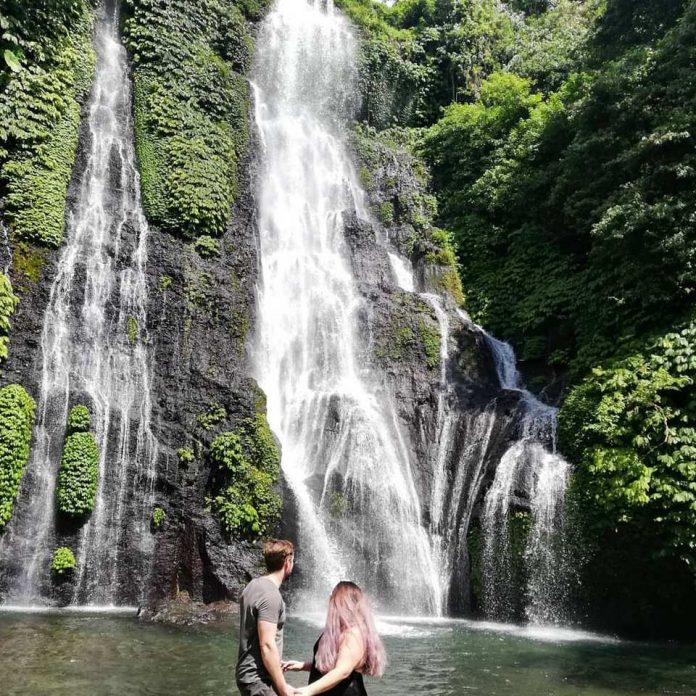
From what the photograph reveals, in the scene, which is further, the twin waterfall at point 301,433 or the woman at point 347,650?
the twin waterfall at point 301,433

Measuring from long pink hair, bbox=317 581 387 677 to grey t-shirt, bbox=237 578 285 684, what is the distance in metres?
0.35

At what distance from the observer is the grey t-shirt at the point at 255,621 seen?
3.80 meters

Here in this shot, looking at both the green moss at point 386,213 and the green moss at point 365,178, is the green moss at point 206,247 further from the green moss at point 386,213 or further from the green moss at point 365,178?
the green moss at point 365,178

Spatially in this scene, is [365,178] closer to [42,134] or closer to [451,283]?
[451,283]

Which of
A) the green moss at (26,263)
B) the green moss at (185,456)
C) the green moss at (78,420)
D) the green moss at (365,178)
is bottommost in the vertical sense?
the green moss at (185,456)

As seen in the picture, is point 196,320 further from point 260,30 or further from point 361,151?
point 260,30

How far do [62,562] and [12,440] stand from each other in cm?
260

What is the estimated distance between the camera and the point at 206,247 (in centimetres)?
1753

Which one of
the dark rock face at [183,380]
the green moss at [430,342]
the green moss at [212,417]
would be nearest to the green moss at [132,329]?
the dark rock face at [183,380]

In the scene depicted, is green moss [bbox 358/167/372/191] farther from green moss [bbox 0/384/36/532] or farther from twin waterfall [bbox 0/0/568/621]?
green moss [bbox 0/384/36/532]

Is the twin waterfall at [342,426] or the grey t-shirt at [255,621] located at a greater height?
the twin waterfall at [342,426]

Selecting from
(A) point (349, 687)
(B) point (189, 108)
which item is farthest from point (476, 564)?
(B) point (189, 108)

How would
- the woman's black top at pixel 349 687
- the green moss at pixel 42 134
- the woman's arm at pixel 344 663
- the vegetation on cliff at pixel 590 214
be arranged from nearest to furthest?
the woman's arm at pixel 344 663, the woman's black top at pixel 349 687, the vegetation on cliff at pixel 590 214, the green moss at pixel 42 134

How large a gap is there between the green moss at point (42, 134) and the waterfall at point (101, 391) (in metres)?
0.58
